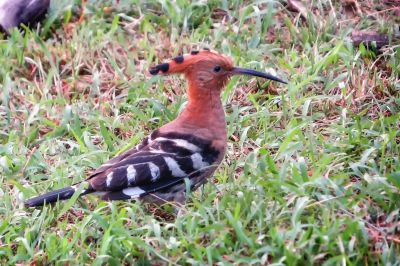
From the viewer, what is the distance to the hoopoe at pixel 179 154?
511 centimetres

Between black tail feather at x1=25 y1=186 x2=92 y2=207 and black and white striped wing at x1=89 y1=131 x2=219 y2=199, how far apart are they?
110 mm

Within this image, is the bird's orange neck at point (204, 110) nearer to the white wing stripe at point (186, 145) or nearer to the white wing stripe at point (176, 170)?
the white wing stripe at point (186, 145)

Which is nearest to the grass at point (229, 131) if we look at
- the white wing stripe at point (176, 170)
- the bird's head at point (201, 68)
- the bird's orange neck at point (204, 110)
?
the white wing stripe at point (176, 170)

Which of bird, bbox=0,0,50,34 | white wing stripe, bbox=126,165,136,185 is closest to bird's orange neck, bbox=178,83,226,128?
white wing stripe, bbox=126,165,136,185

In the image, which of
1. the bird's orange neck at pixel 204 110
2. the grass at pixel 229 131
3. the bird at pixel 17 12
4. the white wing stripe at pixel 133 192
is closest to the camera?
the grass at pixel 229 131

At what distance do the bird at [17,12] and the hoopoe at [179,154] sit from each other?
2.24m

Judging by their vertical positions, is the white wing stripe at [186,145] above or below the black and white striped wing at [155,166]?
above

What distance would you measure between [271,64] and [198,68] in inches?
55.8

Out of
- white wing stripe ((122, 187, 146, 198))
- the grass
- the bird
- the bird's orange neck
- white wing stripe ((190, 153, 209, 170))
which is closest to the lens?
the grass

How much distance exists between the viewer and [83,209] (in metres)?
5.32

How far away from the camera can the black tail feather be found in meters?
5.15

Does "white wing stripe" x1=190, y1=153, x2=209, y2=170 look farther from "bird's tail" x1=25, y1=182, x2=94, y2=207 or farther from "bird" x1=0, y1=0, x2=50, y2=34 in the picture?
"bird" x1=0, y1=0, x2=50, y2=34

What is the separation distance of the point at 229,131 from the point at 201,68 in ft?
2.42

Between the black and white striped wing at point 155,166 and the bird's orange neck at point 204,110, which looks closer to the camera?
the black and white striped wing at point 155,166
